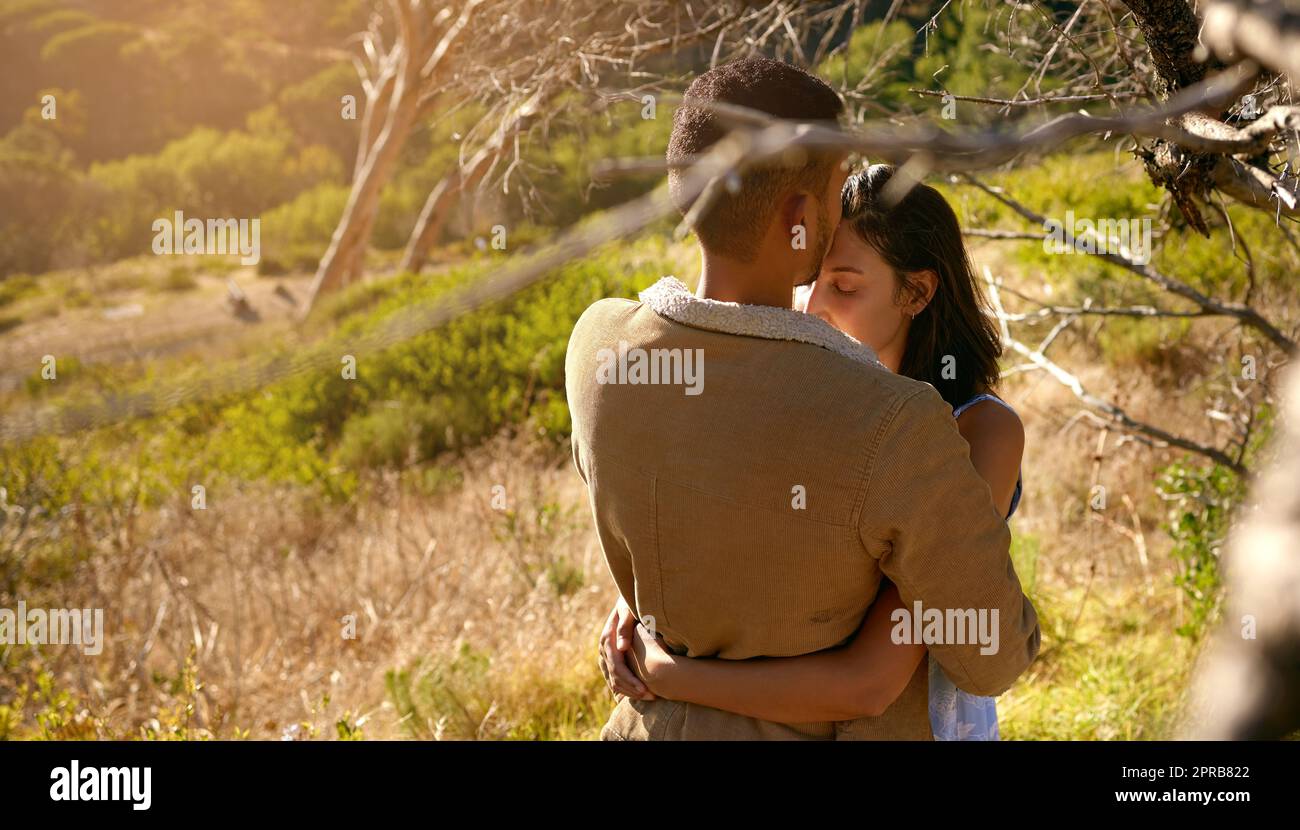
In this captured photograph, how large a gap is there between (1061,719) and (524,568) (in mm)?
2129

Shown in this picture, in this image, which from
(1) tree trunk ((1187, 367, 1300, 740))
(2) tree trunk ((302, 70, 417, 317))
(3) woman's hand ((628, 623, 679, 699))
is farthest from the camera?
(2) tree trunk ((302, 70, 417, 317))

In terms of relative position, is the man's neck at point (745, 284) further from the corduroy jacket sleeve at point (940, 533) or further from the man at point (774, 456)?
the corduroy jacket sleeve at point (940, 533)

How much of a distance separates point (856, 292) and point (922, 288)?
127mm

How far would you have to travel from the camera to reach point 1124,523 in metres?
4.57

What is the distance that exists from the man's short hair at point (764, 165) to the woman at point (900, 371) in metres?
0.34

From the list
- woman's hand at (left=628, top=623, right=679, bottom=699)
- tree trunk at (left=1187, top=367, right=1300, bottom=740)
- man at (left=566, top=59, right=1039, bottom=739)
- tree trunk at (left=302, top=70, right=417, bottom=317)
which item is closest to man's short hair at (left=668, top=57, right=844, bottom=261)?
→ man at (left=566, top=59, right=1039, bottom=739)

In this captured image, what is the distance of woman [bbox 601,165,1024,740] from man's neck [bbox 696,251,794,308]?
39cm

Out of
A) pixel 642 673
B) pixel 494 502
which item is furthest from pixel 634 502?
pixel 494 502

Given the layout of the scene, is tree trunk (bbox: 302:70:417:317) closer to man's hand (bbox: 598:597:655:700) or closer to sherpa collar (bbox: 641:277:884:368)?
man's hand (bbox: 598:597:655:700)

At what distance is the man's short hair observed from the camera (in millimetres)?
1280

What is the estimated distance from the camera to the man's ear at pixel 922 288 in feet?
5.91

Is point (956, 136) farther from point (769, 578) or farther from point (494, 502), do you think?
point (494, 502)


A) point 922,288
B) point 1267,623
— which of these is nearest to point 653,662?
point 922,288

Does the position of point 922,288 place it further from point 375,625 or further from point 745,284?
point 375,625
